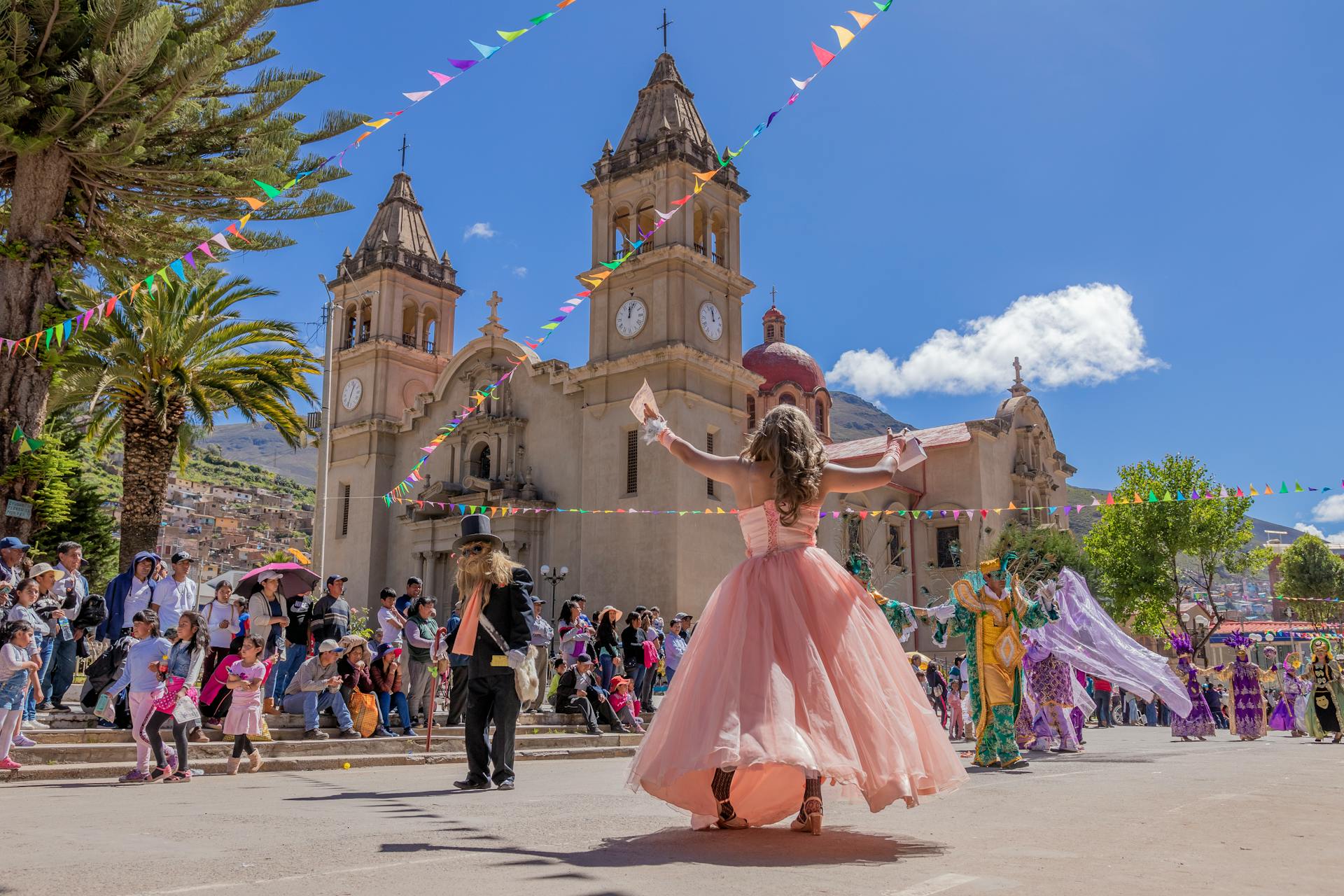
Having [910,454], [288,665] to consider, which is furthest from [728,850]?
[288,665]

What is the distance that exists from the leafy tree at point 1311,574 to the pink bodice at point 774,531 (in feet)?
205

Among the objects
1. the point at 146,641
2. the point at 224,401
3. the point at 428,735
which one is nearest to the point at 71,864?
the point at 146,641

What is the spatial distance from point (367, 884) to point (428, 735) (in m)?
7.09

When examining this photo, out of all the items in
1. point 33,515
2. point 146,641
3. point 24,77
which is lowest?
point 146,641

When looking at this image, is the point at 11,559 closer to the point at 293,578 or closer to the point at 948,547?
the point at 293,578

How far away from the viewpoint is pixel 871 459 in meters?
40.2

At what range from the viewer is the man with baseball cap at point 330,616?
12.1 m

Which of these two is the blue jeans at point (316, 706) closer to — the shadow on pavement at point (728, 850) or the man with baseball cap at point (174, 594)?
the man with baseball cap at point (174, 594)

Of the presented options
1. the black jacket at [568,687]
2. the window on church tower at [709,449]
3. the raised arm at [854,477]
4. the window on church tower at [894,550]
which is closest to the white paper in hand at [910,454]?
the raised arm at [854,477]

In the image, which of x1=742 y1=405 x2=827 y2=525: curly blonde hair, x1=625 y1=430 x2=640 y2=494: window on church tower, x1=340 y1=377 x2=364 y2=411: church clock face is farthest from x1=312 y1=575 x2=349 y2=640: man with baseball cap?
x1=340 y1=377 x2=364 y2=411: church clock face

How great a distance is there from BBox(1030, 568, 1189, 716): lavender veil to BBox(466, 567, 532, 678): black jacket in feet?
26.6

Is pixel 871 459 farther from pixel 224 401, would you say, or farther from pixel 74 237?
pixel 74 237

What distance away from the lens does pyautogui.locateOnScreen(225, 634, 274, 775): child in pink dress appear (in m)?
9.41

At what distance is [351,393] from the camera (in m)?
39.0
